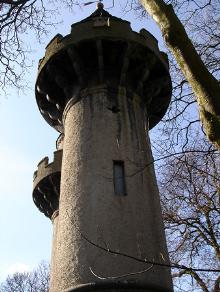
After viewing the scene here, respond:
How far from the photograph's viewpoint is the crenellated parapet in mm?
14539

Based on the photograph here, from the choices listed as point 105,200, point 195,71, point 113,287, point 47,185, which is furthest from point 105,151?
point 47,185

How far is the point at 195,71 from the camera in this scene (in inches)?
174

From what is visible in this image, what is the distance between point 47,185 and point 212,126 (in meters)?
11.6

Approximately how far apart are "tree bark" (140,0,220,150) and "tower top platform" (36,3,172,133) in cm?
502

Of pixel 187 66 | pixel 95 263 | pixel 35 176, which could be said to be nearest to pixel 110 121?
pixel 95 263

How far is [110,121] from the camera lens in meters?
9.70

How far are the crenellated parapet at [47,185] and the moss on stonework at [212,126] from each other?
34.5 feet

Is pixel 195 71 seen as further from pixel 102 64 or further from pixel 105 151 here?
pixel 102 64

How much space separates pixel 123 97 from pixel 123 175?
241cm

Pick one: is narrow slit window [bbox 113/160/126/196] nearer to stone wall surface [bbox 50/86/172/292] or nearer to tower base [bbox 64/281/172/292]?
stone wall surface [bbox 50/86/172/292]

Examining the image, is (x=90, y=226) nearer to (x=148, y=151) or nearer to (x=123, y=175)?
(x=123, y=175)

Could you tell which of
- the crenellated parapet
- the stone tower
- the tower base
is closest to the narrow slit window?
the stone tower

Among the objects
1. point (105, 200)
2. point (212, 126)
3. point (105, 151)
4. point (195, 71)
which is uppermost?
point (105, 151)

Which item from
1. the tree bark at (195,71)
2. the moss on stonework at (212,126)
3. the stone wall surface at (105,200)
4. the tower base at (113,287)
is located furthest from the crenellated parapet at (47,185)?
the moss on stonework at (212,126)
